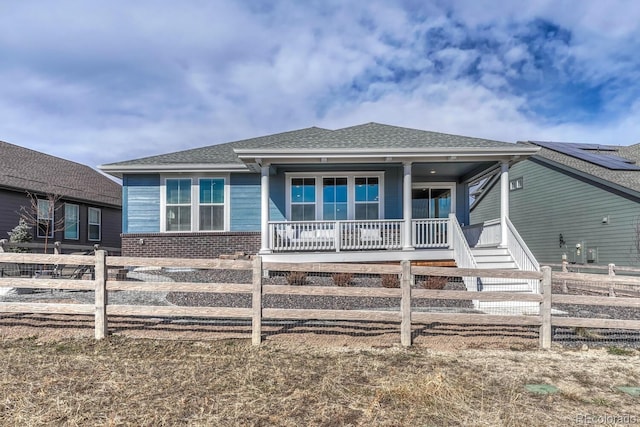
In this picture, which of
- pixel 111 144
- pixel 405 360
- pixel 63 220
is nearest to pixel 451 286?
pixel 405 360

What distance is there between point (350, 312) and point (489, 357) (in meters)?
1.85

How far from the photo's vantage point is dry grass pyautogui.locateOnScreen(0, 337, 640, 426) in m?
3.11

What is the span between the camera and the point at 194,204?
12.5 meters

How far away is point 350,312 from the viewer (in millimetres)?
5223

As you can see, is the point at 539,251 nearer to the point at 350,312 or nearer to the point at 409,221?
the point at 409,221

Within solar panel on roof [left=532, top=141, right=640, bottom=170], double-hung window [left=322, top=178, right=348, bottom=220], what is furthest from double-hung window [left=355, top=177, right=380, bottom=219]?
solar panel on roof [left=532, top=141, right=640, bottom=170]

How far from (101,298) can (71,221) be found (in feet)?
46.4

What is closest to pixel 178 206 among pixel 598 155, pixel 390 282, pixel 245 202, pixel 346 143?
pixel 245 202

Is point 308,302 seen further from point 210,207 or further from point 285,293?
point 210,207

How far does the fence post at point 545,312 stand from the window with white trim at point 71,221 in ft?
58.6

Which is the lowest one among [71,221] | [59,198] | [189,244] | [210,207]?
[189,244]

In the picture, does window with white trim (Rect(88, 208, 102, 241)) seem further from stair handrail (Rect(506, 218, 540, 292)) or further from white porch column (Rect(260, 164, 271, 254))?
stair handrail (Rect(506, 218, 540, 292))

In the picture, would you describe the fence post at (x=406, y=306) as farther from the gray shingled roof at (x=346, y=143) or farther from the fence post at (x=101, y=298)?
the gray shingled roof at (x=346, y=143)

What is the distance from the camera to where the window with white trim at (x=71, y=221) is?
16.6 meters
